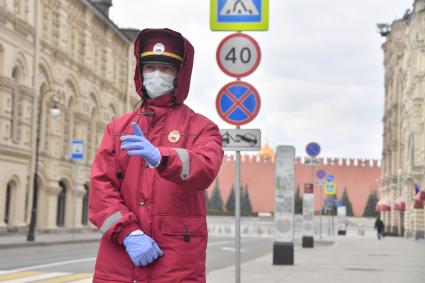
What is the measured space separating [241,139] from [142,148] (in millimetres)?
6934

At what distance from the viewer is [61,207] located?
155 feet

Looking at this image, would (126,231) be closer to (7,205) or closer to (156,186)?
(156,186)

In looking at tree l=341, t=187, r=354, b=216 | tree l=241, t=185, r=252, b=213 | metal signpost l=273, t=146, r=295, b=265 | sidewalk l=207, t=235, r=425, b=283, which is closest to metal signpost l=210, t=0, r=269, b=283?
sidewalk l=207, t=235, r=425, b=283

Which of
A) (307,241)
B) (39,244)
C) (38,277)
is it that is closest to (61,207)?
(39,244)

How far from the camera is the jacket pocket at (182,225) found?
4246 millimetres

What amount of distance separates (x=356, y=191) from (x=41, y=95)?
76819 mm

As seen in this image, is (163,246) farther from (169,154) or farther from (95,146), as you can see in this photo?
(95,146)

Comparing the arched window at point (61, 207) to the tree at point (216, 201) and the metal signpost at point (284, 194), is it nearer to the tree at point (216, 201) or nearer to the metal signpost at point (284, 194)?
the metal signpost at point (284, 194)

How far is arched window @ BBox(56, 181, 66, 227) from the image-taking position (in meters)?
46.8

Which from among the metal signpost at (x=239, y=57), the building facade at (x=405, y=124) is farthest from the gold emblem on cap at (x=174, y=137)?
the building facade at (x=405, y=124)

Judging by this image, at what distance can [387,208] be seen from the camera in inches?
2820

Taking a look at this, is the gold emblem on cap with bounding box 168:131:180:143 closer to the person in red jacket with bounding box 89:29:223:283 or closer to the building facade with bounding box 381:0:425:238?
the person in red jacket with bounding box 89:29:223:283

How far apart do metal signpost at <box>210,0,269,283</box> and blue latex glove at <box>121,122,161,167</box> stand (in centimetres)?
686

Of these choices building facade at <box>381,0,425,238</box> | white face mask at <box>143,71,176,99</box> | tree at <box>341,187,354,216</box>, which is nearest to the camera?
white face mask at <box>143,71,176,99</box>
